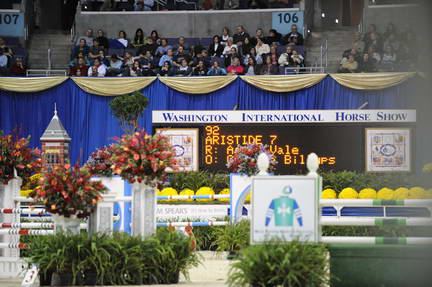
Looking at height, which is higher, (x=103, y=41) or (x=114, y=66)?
(x=103, y=41)

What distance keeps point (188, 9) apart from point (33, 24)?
224 inches

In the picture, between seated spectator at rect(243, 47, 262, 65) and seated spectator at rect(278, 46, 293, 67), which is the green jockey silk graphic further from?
seated spectator at rect(243, 47, 262, 65)

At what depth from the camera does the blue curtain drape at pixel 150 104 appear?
2453cm

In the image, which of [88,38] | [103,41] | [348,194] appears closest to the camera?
[348,194]

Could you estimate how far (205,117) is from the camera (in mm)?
23156

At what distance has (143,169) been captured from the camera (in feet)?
34.6

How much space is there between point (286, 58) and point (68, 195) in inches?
672

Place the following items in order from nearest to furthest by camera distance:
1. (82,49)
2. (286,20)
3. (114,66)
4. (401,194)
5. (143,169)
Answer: (143,169), (401,194), (114,66), (82,49), (286,20)

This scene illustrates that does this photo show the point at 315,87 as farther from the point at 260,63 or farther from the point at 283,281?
the point at 283,281

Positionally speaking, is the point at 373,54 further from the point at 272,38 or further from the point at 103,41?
the point at 103,41

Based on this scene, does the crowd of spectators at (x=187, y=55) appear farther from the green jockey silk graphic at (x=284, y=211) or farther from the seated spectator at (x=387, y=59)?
the green jockey silk graphic at (x=284, y=211)

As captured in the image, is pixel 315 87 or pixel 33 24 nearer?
pixel 315 87

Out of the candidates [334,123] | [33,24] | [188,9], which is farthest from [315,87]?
[33,24]

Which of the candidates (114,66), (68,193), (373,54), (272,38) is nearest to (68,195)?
(68,193)
